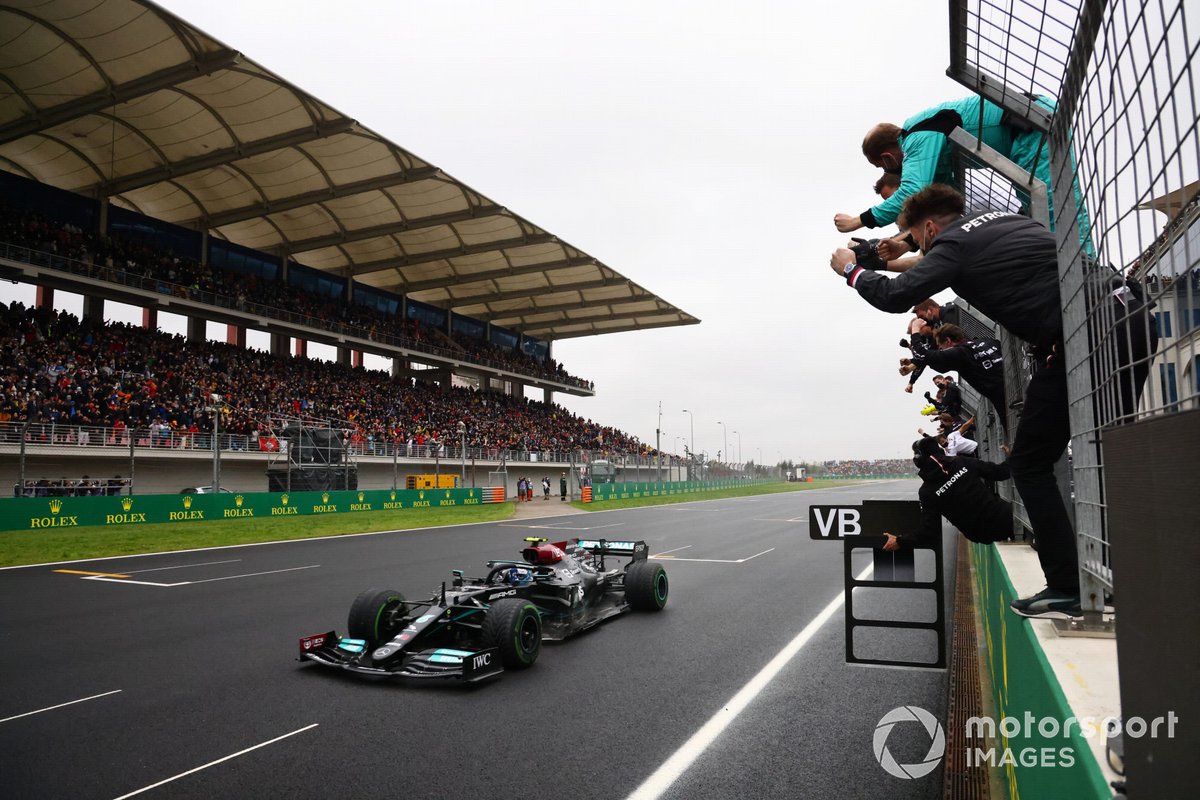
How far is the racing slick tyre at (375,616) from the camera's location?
6508mm

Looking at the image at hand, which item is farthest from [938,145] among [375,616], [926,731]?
[375,616]

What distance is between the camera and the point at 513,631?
6.10 meters

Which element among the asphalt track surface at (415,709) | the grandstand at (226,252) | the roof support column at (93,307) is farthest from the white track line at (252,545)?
the roof support column at (93,307)

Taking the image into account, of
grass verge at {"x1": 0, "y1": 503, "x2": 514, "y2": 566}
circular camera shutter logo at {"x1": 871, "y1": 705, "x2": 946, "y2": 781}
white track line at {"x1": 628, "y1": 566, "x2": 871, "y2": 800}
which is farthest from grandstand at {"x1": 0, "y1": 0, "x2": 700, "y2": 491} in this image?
circular camera shutter logo at {"x1": 871, "y1": 705, "x2": 946, "y2": 781}

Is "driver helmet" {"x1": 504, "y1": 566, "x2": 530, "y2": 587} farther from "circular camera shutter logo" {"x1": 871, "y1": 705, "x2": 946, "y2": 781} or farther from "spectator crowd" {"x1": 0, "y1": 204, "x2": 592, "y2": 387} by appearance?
"spectator crowd" {"x1": 0, "y1": 204, "x2": 592, "y2": 387}

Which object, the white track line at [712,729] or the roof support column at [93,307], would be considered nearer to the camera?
the white track line at [712,729]

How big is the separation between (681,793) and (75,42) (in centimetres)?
2538

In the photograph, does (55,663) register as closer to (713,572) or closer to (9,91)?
(713,572)

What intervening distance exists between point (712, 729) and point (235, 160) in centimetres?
2834

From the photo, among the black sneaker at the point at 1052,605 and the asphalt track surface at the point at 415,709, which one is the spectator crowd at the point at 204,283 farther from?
the black sneaker at the point at 1052,605

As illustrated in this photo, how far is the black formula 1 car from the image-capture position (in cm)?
590

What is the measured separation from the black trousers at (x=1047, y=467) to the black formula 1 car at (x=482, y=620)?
4173 millimetres

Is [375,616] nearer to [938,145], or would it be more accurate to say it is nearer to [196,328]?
[938,145]

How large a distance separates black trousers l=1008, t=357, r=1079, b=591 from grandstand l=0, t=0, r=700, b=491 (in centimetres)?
2310
